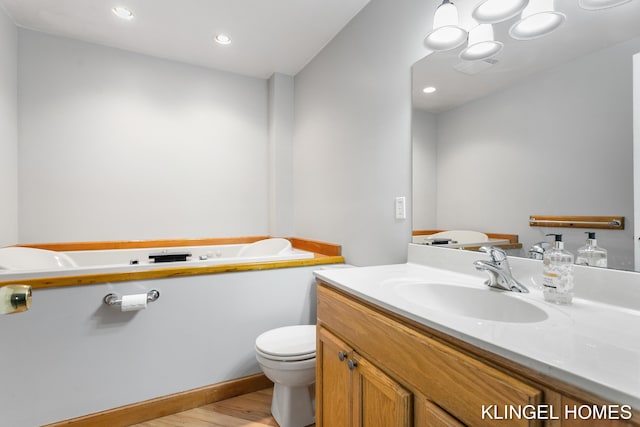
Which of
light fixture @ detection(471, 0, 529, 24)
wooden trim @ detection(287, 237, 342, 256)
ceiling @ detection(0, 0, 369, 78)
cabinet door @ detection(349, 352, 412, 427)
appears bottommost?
cabinet door @ detection(349, 352, 412, 427)

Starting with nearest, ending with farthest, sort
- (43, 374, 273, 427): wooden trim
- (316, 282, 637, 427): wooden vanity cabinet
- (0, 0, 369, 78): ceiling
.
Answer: (316, 282, 637, 427): wooden vanity cabinet
(43, 374, 273, 427): wooden trim
(0, 0, 369, 78): ceiling

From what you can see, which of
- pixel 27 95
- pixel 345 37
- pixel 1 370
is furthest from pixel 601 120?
pixel 27 95

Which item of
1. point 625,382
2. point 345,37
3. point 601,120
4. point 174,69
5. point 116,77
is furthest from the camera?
point 174,69

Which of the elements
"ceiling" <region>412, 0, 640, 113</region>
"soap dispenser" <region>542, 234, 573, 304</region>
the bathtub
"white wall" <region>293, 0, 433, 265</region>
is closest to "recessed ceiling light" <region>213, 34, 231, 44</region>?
"white wall" <region>293, 0, 433, 265</region>

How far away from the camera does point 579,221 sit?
0.98 meters

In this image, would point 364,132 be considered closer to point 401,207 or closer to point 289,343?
point 401,207

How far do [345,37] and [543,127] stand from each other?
156 cm

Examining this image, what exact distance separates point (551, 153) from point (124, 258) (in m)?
2.84

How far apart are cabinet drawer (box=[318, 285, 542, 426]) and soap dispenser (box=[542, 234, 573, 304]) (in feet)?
1.47

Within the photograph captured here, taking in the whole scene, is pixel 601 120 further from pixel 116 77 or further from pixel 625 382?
pixel 116 77

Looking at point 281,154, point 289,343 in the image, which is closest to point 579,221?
point 289,343

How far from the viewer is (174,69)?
2.70 m

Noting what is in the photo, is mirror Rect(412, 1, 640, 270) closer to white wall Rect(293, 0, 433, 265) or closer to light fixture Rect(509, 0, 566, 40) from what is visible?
light fixture Rect(509, 0, 566, 40)

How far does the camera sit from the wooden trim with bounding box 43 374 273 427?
61.0 inches
